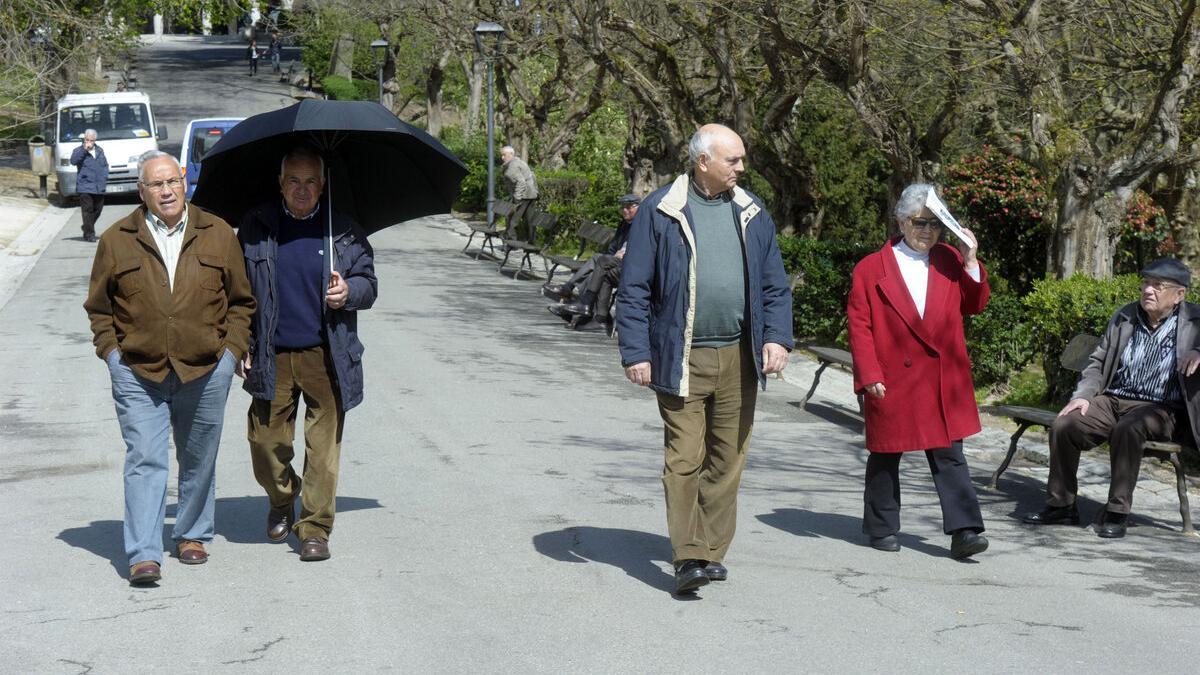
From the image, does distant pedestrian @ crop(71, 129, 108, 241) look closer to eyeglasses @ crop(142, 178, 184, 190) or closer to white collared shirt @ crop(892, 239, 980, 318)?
eyeglasses @ crop(142, 178, 184, 190)

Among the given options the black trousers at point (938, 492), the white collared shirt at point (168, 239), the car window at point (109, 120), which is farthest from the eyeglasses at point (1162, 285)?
the car window at point (109, 120)

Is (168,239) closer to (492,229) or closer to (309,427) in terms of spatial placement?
(309,427)

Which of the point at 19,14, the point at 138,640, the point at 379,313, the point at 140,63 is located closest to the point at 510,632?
the point at 138,640

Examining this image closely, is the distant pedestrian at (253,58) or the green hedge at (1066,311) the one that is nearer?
the green hedge at (1066,311)

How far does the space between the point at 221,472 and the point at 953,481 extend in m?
4.25

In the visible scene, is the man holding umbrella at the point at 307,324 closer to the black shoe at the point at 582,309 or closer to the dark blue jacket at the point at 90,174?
the black shoe at the point at 582,309

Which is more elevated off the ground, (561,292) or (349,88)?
(349,88)

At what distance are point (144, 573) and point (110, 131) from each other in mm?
28436

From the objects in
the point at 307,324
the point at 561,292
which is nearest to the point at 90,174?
the point at 561,292

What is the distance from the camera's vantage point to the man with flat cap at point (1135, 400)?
7.36m

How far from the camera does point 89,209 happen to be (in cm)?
2494

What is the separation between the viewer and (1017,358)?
11836 mm

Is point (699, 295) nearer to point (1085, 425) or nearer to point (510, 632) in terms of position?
point (510, 632)

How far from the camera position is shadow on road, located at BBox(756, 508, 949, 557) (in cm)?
695
